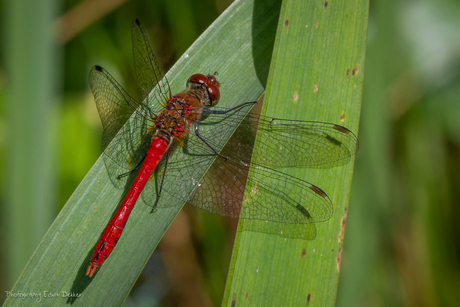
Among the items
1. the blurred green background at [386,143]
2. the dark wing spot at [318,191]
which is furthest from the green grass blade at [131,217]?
the blurred green background at [386,143]

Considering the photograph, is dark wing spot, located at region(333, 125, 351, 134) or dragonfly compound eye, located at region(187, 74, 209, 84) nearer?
dark wing spot, located at region(333, 125, 351, 134)

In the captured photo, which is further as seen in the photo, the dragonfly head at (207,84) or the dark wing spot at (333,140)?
the dragonfly head at (207,84)

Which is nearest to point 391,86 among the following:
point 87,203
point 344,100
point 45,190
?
point 344,100

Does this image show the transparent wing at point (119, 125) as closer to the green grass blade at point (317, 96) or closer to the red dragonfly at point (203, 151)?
the red dragonfly at point (203, 151)

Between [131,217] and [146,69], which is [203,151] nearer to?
[131,217]

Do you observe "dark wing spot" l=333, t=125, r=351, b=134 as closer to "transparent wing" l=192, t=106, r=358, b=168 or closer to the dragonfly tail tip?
"transparent wing" l=192, t=106, r=358, b=168

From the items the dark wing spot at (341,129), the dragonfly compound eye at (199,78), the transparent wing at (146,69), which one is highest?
the transparent wing at (146,69)

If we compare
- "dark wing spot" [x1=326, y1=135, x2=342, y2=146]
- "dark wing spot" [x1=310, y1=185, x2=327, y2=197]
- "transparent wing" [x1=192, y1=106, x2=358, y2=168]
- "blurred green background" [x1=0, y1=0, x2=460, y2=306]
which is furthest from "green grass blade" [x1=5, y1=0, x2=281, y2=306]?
"blurred green background" [x1=0, y1=0, x2=460, y2=306]
